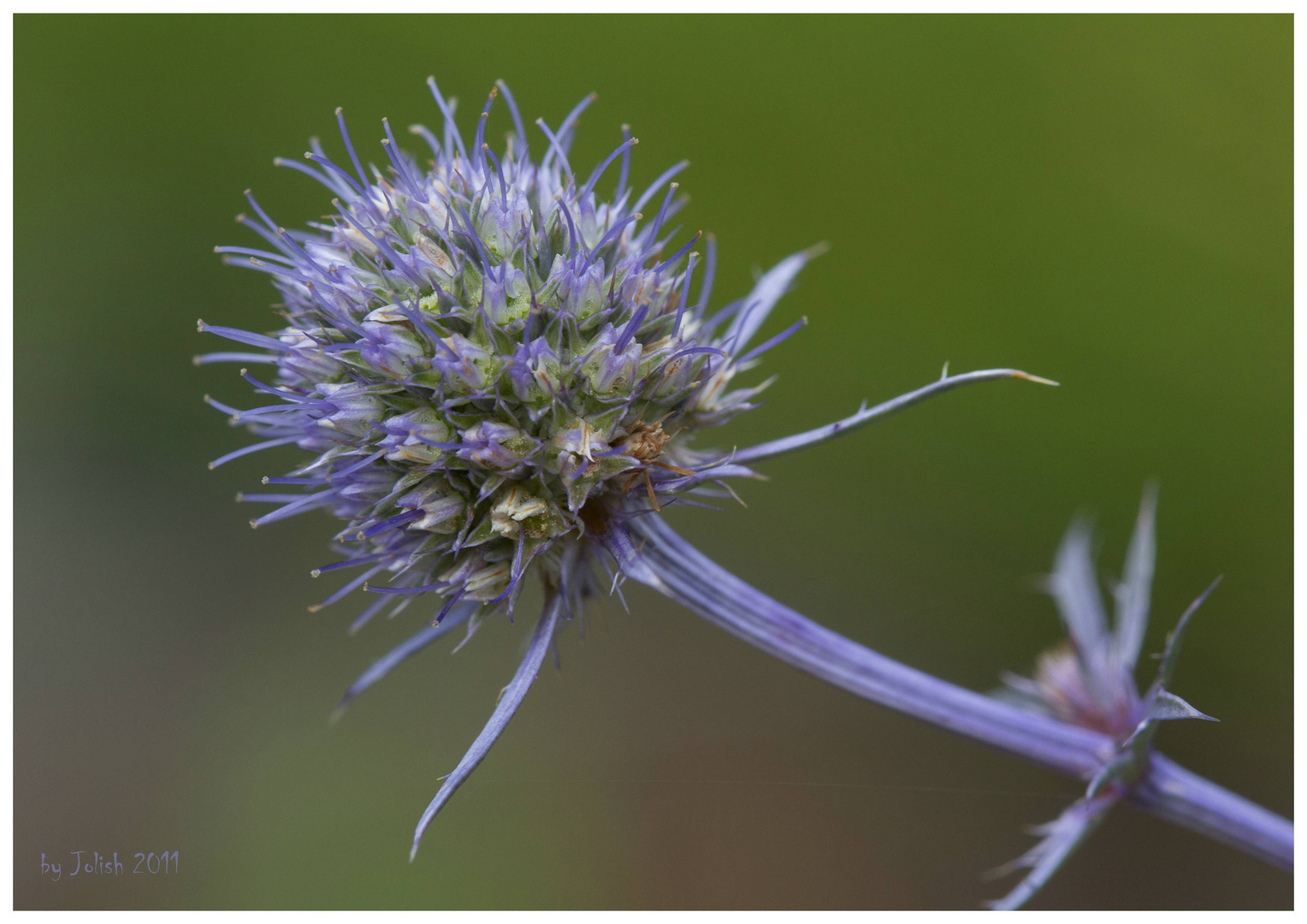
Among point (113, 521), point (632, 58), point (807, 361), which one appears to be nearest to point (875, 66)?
point (632, 58)

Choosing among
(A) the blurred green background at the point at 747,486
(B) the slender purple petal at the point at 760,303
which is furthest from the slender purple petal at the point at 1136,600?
(B) the slender purple petal at the point at 760,303

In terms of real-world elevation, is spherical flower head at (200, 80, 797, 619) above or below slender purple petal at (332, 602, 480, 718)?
above

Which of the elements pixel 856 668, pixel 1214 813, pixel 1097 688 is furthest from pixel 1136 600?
pixel 856 668

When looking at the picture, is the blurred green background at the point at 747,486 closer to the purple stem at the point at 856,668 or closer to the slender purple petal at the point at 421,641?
the slender purple petal at the point at 421,641

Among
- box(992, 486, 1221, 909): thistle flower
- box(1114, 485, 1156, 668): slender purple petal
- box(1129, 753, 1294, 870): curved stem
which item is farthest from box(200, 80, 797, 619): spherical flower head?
box(1129, 753, 1294, 870): curved stem

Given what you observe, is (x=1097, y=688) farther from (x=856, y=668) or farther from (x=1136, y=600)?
(x=856, y=668)

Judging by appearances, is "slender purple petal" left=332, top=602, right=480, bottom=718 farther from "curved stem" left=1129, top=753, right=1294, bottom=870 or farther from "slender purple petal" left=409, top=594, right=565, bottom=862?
"curved stem" left=1129, top=753, right=1294, bottom=870

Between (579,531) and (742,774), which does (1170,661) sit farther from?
(742,774)
